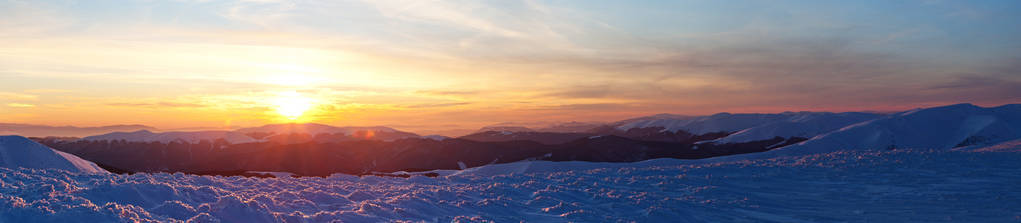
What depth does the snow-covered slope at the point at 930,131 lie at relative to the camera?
60.0 meters

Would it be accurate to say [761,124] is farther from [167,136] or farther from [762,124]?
[167,136]

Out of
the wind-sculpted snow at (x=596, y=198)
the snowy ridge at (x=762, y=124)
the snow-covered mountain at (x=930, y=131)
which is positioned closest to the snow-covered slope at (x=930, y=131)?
the snow-covered mountain at (x=930, y=131)

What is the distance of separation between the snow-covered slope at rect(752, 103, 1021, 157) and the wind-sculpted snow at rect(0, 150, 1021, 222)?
1682 inches

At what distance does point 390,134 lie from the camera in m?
118

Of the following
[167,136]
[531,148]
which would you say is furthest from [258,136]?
[531,148]

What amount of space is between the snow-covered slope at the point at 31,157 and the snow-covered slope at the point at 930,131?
185 feet

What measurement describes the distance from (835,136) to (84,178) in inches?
2709

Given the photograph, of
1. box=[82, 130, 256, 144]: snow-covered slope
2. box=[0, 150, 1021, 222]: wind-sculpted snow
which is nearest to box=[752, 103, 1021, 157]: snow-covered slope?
box=[0, 150, 1021, 222]: wind-sculpted snow

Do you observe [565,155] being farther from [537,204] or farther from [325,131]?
[325,131]

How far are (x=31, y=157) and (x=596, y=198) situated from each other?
29.5 meters

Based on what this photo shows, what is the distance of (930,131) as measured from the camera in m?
66.9

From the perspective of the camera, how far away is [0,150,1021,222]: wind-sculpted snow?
26.0ft

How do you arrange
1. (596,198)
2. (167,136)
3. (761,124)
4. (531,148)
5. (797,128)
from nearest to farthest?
(596,198), (531,148), (797,128), (167,136), (761,124)

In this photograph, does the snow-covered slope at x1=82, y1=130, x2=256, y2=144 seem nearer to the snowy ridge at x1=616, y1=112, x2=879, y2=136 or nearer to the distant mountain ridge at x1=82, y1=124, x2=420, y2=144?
the distant mountain ridge at x1=82, y1=124, x2=420, y2=144
